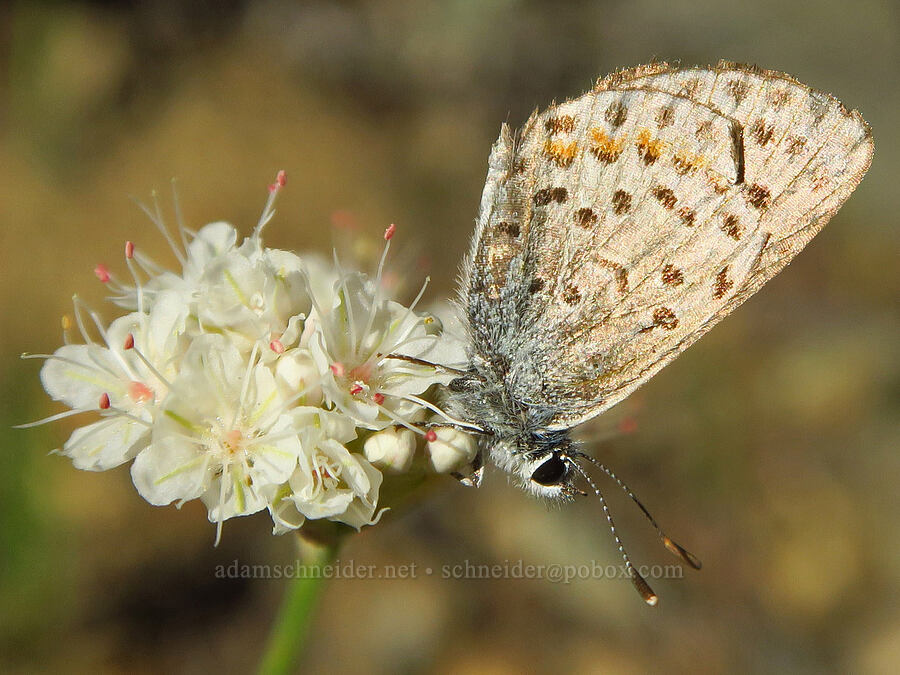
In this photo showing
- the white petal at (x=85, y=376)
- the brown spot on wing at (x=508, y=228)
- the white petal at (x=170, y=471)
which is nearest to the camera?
the white petal at (x=170, y=471)

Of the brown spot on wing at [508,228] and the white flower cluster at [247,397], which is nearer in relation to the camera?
the white flower cluster at [247,397]

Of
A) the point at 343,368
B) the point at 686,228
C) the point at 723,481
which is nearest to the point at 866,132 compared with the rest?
the point at 686,228

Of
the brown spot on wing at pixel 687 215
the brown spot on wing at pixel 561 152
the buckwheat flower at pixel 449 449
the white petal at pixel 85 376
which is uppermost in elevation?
the brown spot on wing at pixel 561 152

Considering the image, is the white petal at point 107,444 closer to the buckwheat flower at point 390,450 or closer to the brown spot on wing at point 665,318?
the buckwheat flower at point 390,450

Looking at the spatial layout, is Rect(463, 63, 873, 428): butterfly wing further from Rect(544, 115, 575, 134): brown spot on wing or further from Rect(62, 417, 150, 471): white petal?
Rect(62, 417, 150, 471): white petal

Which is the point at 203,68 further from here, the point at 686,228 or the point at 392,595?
the point at 686,228

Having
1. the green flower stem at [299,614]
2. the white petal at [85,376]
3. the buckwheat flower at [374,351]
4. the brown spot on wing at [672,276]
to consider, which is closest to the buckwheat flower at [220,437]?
the buckwheat flower at [374,351]

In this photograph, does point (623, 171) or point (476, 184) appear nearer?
point (623, 171)
